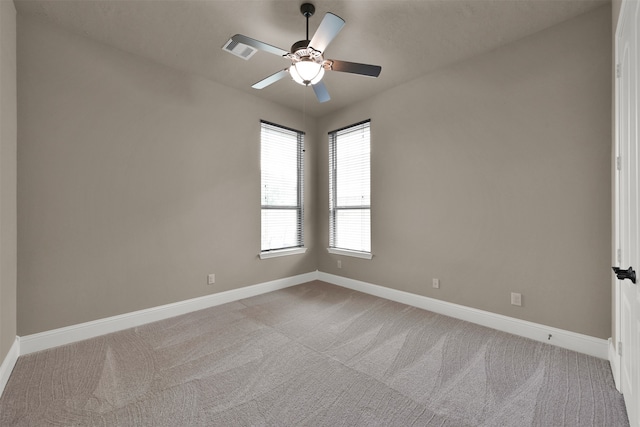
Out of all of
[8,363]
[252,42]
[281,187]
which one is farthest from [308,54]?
[8,363]

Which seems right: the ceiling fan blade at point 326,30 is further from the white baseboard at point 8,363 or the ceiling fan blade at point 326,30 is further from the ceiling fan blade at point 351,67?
the white baseboard at point 8,363

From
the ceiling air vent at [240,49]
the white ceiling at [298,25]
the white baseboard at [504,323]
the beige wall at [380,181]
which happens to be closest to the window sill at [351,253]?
the beige wall at [380,181]

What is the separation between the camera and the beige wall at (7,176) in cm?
201

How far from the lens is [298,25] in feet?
8.15

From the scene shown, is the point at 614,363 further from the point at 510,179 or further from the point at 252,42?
the point at 252,42

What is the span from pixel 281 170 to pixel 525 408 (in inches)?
146

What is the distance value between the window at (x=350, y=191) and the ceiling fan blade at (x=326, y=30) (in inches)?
81.9

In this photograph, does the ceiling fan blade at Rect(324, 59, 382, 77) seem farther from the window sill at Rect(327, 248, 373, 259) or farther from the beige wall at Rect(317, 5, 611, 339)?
the window sill at Rect(327, 248, 373, 259)

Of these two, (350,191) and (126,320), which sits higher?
(350,191)

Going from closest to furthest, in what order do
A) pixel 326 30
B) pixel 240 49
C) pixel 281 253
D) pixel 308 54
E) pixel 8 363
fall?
pixel 326 30 < pixel 8 363 < pixel 308 54 < pixel 240 49 < pixel 281 253

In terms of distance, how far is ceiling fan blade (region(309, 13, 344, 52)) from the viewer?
6.10ft

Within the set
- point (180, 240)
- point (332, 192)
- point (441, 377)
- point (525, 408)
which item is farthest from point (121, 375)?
point (332, 192)

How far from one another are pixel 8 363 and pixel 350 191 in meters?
3.85

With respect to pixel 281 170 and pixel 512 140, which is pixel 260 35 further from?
pixel 512 140
